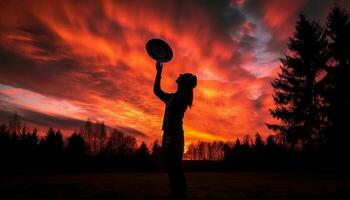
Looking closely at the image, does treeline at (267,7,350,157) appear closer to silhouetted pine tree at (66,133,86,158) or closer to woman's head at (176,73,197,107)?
woman's head at (176,73,197,107)

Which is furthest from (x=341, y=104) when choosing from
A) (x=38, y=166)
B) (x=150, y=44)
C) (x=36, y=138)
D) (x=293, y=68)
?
(x=36, y=138)

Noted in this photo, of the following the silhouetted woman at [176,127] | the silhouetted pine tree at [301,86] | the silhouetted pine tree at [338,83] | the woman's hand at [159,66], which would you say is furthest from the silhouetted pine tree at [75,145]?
the silhouetted woman at [176,127]

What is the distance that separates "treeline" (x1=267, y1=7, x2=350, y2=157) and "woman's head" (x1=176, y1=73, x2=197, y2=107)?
21690mm

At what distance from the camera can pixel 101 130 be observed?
96.2 meters

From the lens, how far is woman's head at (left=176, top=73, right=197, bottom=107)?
3343mm

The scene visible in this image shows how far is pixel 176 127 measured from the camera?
10.3 ft

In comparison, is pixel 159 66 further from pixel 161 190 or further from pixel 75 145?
pixel 75 145

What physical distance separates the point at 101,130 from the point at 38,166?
63.5m

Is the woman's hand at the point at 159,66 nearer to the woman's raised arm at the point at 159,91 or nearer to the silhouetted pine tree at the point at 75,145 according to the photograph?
the woman's raised arm at the point at 159,91

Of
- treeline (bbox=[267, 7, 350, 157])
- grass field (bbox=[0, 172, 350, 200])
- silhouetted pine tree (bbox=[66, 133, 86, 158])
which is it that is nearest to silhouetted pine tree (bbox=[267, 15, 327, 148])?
treeline (bbox=[267, 7, 350, 157])

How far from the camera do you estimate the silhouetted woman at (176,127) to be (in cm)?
303

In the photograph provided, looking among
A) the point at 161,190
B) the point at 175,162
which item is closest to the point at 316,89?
the point at 161,190

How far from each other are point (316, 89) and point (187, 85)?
77.9 ft

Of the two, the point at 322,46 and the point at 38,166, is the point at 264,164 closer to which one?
the point at 322,46
